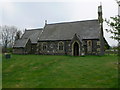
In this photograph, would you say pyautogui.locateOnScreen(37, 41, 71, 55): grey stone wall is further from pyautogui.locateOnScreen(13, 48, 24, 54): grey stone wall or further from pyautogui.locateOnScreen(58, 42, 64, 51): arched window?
pyautogui.locateOnScreen(13, 48, 24, 54): grey stone wall

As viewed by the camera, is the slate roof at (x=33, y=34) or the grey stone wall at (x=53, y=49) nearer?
the grey stone wall at (x=53, y=49)

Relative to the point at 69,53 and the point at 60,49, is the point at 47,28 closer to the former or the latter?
the point at 60,49

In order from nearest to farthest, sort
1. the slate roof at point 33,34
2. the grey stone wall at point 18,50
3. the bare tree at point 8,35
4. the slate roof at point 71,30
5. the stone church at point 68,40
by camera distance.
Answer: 1. the stone church at point 68,40
2. the slate roof at point 71,30
3. the grey stone wall at point 18,50
4. the slate roof at point 33,34
5. the bare tree at point 8,35

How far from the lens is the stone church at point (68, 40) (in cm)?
3891

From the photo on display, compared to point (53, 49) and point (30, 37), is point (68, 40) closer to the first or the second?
point (53, 49)

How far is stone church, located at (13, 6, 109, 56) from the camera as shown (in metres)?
38.9

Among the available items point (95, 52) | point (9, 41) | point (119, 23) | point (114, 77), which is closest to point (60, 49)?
point (95, 52)

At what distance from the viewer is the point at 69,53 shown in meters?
40.5

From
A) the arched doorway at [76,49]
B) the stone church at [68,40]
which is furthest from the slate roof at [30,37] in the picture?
the arched doorway at [76,49]

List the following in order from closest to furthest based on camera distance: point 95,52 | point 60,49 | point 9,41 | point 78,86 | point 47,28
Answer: point 78,86 → point 95,52 → point 60,49 → point 47,28 → point 9,41

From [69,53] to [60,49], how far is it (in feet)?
11.3

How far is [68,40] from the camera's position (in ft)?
137

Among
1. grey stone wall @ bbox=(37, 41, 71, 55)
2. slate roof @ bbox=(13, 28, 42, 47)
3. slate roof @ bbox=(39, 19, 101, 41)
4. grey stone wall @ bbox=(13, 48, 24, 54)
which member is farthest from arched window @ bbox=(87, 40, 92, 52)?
grey stone wall @ bbox=(13, 48, 24, 54)

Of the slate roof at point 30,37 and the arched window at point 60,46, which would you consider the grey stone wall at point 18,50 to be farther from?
the arched window at point 60,46
